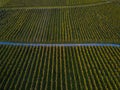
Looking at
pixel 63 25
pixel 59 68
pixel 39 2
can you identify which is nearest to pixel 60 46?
pixel 59 68

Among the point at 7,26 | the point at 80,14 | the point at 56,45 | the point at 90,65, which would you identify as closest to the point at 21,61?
the point at 56,45

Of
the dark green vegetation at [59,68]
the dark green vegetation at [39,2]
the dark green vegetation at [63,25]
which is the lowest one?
the dark green vegetation at [39,2]

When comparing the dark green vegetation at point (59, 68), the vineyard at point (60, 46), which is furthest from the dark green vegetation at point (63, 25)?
the dark green vegetation at point (59, 68)

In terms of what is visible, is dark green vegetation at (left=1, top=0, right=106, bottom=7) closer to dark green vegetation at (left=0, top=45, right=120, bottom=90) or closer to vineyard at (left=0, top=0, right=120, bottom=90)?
vineyard at (left=0, top=0, right=120, bottom=90)

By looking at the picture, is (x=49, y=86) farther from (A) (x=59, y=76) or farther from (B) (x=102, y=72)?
(B) (x=102, y=72)

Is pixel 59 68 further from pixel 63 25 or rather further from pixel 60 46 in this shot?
pixel 63 25

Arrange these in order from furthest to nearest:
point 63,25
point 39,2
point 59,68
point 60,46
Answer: point 39,2
point 63,25
point 60,46
point 59,68

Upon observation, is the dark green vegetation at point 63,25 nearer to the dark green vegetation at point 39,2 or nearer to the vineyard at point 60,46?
the vineyard at point 60,46
